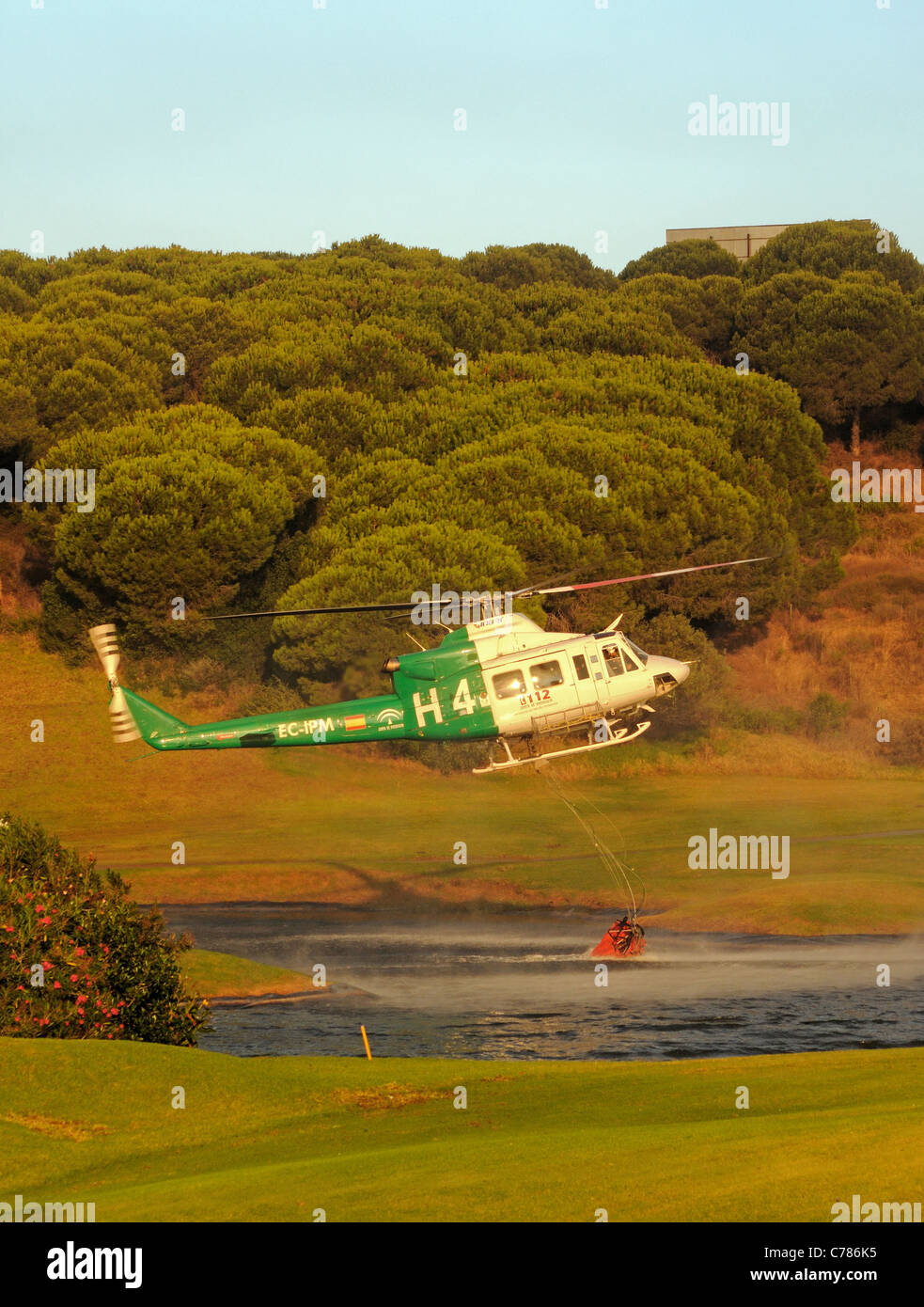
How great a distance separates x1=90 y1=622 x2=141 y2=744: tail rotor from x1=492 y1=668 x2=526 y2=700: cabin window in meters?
10.3

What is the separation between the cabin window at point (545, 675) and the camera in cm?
3944

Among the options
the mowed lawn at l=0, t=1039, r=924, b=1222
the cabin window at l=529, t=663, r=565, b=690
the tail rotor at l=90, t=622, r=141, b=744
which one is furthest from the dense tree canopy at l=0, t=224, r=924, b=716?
the mowed lawn at l=0, t=1039, r=924, b=1222

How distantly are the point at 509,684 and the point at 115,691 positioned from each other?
1133 cm

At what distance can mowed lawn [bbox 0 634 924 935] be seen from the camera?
65.4m

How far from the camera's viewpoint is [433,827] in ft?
242

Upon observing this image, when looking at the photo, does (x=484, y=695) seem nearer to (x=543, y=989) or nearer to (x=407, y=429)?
(x=543, y=989)

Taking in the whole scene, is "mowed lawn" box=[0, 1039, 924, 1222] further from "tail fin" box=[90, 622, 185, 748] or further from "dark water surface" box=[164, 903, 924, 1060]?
"tail fin" box=[90, 622, 185, 748]

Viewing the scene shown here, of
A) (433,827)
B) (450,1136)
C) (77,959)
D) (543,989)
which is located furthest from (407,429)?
(450,1136)

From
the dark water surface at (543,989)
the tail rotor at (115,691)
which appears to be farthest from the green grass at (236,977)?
the tail rotor at (115,691)

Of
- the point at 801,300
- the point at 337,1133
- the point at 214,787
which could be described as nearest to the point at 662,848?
the point at 214,787

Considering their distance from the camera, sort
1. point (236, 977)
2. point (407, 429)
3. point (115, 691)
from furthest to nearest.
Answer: point (407, 429)
point (236, 977)
point (115, 691)

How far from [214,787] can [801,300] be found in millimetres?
72593

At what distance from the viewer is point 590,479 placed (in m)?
89.3
